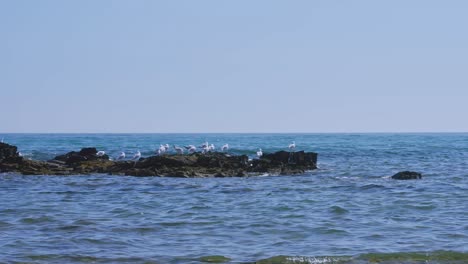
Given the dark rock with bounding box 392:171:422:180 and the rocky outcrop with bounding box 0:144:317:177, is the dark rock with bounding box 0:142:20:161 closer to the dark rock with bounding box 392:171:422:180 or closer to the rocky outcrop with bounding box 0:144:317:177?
the rocky outcrop with bounding box 0:144:317:177

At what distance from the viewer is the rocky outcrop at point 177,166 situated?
3216 centimetres

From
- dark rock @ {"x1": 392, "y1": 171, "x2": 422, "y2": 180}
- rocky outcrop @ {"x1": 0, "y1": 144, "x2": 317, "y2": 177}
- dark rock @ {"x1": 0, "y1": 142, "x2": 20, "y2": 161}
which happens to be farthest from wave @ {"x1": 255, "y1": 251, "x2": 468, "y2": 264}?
dark rock @ {"x1": 0, "y1": 142, "x2": 20, "y2": 161}

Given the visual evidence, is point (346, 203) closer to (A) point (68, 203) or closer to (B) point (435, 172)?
(A) point (68, 203)

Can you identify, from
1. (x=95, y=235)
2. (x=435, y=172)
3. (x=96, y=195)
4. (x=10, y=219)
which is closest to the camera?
(x=95, y=235)

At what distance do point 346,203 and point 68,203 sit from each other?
801cm

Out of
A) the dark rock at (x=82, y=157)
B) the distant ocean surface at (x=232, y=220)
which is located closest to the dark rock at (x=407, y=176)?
the distant ocean surface at (x=232, y=220)

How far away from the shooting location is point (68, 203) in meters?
22.6

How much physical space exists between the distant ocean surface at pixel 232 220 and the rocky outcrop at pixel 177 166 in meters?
1.99

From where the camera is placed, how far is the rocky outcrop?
105ft

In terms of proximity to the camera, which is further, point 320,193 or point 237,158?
point 237,158

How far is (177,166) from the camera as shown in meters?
33.1

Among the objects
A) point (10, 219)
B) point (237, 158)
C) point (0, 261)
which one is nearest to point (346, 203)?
point (10, 219)

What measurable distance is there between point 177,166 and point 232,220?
14.3 meters

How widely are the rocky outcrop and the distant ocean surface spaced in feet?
6.52
